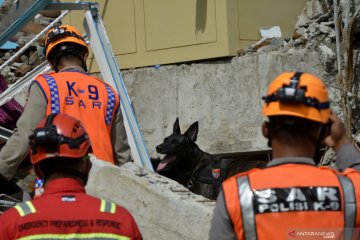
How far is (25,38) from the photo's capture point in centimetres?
1092

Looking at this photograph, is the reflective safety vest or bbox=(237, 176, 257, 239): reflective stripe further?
the reflective safety vest

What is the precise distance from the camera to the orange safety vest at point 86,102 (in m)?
4.69

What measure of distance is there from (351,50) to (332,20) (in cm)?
59

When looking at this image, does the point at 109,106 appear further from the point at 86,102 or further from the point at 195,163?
the point at 195,163

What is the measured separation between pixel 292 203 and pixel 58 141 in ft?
2.85

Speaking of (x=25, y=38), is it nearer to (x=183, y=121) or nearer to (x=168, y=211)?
(x=183, y=121)

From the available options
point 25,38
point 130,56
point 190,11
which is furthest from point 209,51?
point 25,38

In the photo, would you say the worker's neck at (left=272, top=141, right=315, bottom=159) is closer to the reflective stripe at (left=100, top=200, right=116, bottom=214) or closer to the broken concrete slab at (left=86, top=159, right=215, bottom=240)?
the reflective stripe at (left=100, top=200, right=116, bottom=214)

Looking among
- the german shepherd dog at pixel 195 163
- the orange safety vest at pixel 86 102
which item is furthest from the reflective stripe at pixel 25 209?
the german shepherd dog at pixel 195 163

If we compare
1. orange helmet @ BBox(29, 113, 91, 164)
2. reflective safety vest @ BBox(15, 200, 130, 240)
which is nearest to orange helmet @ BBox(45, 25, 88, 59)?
orange helmet @ BBox(29, 113, 91, 164)

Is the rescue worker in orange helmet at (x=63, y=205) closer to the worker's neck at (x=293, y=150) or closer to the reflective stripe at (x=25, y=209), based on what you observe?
the reflective stripe at (x=25, y=209)

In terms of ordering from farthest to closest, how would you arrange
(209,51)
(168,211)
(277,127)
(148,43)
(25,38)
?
(25,38)
(148,43)
(209,51)
(168,211)
(277,127)

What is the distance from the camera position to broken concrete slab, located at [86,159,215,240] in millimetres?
4441

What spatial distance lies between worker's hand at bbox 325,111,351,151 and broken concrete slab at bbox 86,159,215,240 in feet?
4.75
